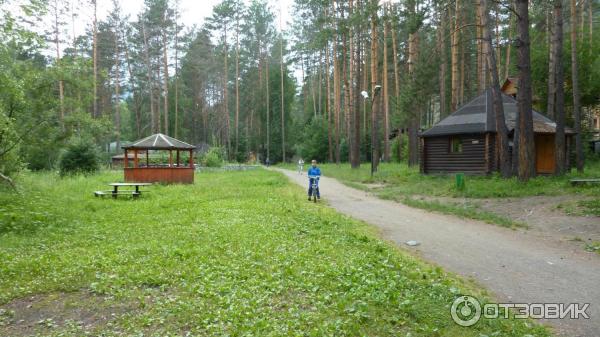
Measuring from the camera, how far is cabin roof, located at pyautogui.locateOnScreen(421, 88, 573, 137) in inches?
804

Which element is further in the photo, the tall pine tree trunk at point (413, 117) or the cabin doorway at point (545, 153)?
the tall pine tree trunk at point (413, 117)

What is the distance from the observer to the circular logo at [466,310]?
4168 mm

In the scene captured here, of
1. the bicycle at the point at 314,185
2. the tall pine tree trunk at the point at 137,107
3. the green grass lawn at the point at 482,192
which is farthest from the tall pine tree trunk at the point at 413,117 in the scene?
the tall pine tree trunk at the point at 137,107

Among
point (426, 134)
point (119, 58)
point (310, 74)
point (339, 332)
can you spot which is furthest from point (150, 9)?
point (339, 332)

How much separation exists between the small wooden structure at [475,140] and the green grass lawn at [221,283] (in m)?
14.0

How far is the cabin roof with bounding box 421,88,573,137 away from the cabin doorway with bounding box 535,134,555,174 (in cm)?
96

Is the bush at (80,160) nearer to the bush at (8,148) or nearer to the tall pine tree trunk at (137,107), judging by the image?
the bush at (8,148)

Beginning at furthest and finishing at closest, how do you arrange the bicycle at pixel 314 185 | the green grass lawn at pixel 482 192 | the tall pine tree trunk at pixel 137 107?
the tall pine tree trunk at pixel 137 107
the bicycle at pixel 314 185
the green grass lawn at pixel 482 192

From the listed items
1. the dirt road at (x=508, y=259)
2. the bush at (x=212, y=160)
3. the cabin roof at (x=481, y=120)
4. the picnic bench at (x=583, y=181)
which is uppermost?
the cabin roof at (x=481, y=120)

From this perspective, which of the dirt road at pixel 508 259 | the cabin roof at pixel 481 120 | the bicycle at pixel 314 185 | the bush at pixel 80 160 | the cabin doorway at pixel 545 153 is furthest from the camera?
the bush at pixel 80 160

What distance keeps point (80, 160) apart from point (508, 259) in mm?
27211

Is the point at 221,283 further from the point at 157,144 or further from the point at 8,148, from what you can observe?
the point at 157,144

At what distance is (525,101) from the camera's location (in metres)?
14.6

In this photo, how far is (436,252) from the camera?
7176 mm
